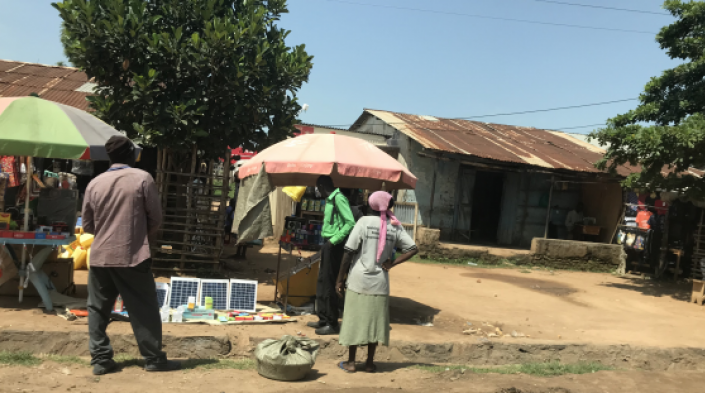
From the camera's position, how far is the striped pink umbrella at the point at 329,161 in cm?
646

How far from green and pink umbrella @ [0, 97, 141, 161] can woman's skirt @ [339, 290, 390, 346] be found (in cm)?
343

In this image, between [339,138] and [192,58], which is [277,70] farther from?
[339,138]

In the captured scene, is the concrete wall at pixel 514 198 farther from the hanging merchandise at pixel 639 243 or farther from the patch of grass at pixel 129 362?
the patch of grass at pixel 129 362

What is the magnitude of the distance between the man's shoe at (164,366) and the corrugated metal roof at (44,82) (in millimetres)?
10111

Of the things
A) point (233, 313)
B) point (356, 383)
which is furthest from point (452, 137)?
point (356, 383)

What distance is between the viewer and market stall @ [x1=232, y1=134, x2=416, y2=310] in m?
6.43

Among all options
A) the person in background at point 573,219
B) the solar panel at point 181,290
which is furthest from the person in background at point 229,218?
the person in background at point 573,219

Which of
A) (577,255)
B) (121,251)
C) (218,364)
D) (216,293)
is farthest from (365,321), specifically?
(577,255)

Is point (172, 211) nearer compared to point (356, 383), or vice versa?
point (356, 383)

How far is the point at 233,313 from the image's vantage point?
20.9 ft

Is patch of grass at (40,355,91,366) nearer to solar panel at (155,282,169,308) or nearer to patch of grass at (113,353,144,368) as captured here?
patch of grass at (113,353,144,368)

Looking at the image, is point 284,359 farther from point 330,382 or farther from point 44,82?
point 44,82

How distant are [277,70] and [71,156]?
3.99m

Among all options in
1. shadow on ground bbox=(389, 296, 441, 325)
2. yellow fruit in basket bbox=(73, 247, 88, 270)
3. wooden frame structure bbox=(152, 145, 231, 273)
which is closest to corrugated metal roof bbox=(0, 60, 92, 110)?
wooden frame structure bbox=(152, 145, 231, 273)
